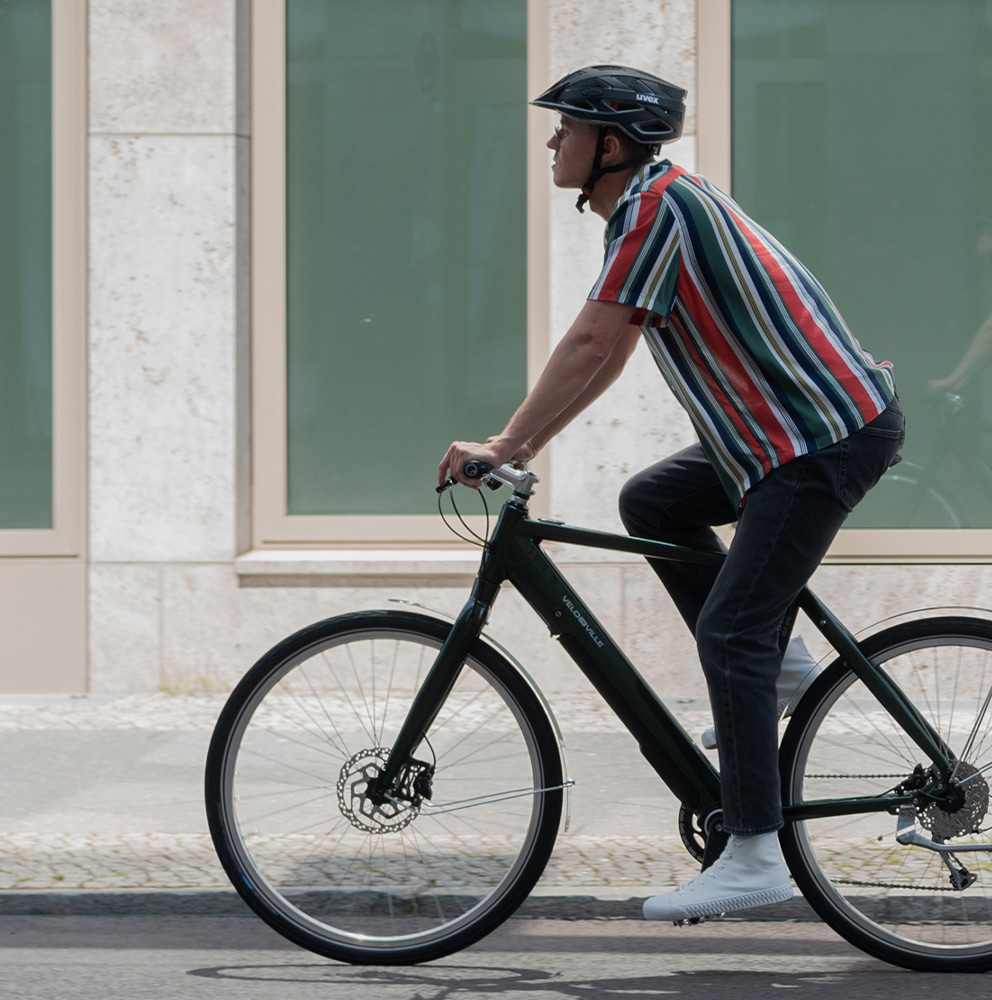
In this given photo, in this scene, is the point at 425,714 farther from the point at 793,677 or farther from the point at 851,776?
the point at 851,776

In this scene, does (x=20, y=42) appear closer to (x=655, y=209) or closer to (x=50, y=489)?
(x=50, y=489)

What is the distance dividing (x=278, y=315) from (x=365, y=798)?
4.21 m

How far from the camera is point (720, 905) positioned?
330 cm

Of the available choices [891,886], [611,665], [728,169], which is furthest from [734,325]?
[728,169]

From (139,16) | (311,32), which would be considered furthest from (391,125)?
(139,16)

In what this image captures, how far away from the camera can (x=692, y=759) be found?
3.47 metres

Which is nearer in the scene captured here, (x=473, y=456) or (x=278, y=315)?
(x=473, y=456)

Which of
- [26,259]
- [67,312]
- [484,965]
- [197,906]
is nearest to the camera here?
[484,965]

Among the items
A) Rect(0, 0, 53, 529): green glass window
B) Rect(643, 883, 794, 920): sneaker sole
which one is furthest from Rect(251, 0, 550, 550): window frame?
Rect(643, 883, 794, 920): sneaker sole

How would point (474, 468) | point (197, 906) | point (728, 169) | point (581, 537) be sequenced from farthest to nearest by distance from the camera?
A: point (728, 169) < point (197, 906) < point (581, 537) < point (474, 468)

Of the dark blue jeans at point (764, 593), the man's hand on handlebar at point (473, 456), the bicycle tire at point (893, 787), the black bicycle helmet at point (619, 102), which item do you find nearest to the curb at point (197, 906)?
the bicycle tire at point (893, 787)

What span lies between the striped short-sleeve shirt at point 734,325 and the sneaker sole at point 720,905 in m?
0.88

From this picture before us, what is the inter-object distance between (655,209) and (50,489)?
16.0ft

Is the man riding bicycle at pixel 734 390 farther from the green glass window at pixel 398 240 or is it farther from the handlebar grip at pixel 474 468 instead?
the green glass window at pixel 398 240
